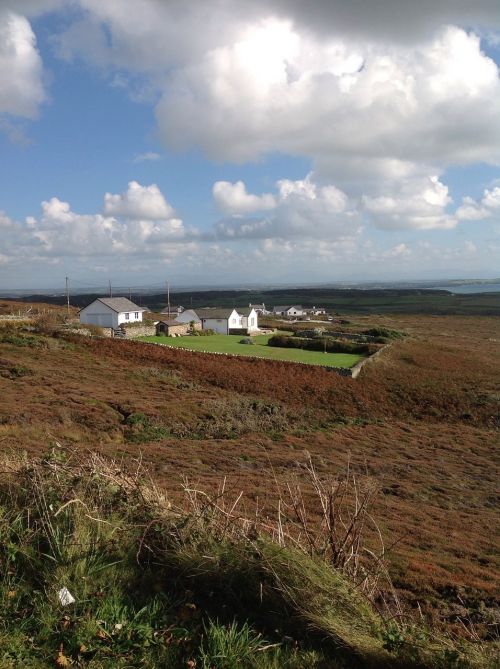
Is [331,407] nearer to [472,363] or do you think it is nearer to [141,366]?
[141,366]

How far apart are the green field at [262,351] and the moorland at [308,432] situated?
286 centimetres

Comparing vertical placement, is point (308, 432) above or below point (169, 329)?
below

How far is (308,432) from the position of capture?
81.6ft

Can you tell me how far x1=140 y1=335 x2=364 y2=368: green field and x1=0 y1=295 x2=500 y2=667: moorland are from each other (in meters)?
2.86

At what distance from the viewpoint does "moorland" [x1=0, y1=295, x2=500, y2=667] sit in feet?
29.2

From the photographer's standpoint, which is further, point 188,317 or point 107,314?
point 188,317

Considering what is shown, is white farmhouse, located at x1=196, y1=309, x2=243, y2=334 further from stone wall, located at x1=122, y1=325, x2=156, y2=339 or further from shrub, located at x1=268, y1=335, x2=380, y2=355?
shrub, located at x1=268, y1=335, x2=380, y2=355

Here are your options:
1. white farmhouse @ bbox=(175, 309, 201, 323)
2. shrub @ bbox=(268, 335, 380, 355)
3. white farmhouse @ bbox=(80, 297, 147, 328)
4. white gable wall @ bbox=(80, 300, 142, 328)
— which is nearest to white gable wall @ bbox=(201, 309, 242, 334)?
white farmhouse @ bbox=(175, 309, 201, 323)

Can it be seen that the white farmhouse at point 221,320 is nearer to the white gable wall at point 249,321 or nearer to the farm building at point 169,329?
the white gable wall at point 249,321

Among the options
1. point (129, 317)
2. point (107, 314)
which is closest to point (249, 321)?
point (129, 317)

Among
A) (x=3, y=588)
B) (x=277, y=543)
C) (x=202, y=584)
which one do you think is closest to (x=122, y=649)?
(x=202, y=584)

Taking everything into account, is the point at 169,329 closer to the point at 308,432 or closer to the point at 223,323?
the point at 223,323

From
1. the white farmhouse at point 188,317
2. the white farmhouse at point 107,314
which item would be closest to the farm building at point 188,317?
the white farmhouse at point 188,317

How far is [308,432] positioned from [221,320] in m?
42.1
